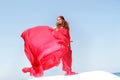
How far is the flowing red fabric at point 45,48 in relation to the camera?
9.27 meters

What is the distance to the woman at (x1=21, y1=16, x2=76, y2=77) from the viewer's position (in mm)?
9273

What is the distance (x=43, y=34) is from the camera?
9867mm

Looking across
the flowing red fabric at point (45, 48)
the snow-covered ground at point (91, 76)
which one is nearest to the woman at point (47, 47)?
the flowing red fabric at point (45, 48)

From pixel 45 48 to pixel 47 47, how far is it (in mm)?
63

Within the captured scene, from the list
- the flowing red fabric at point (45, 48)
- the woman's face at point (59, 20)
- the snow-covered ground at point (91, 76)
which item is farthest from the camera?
the woman's face at point (59, 20)

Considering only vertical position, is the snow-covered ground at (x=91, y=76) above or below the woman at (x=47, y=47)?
below

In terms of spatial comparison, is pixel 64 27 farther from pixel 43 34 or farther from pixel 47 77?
pixel 47 77

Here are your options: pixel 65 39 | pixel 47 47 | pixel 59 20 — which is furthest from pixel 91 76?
→ pixel 59 20

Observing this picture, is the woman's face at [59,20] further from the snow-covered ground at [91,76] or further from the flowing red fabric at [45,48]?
the snow-covered ground at [91,76]

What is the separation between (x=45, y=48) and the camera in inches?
378

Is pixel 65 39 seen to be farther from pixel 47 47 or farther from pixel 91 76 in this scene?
pixel 91 76

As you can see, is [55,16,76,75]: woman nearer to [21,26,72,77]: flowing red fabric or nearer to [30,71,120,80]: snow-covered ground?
[21,26,72,77]: flowing red fabric

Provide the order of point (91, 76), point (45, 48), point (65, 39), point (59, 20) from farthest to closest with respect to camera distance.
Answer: point (45, 48) → point (59, 20) → point (65, 39) → point (91, 76)

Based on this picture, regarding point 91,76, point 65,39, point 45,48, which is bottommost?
point 91,76
